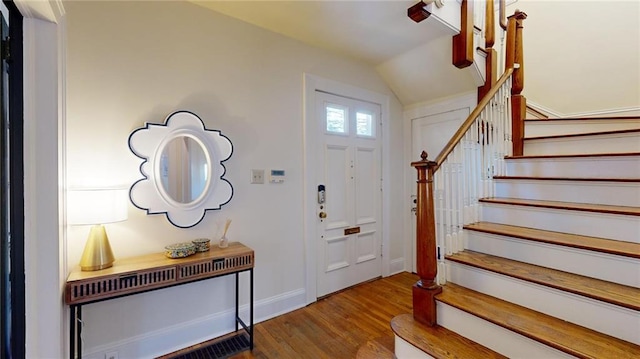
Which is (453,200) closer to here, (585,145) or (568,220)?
(568,220)

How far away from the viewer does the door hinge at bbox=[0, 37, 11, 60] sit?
1177 millimetres

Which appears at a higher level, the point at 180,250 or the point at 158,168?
the point at 158,168

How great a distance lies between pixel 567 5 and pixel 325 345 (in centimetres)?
455

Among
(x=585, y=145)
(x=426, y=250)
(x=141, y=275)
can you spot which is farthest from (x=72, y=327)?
(x=585, y=145)

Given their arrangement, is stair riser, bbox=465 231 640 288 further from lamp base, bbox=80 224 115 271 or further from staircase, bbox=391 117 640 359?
lamp base, bbox=80 224 115 271

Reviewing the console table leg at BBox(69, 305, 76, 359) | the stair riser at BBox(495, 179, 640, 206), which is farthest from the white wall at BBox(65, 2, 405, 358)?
the stair riser at BBox(495, 179, 640, 206)

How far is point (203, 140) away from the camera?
209 cm

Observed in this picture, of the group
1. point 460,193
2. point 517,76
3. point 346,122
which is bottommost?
point 460,193

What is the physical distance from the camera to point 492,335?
61.0 inches

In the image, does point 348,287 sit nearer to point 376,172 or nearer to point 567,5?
point 376,172

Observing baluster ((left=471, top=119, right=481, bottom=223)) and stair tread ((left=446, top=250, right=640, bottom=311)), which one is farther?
baluster ((left=471, top=119, right=481, bottom=223))

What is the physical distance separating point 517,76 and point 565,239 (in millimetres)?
1773

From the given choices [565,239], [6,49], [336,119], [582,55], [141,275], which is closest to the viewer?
[6,49]

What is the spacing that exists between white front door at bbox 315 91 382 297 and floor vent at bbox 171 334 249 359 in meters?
0.96
